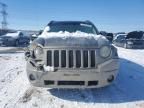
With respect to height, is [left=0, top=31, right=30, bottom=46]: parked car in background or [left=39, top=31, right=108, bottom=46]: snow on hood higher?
[left=39, top=31, right=108, bottom=46]: snow on hood

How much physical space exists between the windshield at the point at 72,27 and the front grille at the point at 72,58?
2.24m

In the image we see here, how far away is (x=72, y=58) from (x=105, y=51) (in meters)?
0.76

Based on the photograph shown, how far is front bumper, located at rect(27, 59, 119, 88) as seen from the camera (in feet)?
16.6

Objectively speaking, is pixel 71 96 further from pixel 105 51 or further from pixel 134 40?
pixel 134 40

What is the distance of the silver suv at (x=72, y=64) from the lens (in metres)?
5.09

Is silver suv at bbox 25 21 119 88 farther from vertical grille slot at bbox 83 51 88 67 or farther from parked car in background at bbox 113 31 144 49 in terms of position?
parked car in background at bbox 113 31 144 49

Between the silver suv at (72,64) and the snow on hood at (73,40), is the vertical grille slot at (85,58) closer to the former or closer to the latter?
the silver suv at (72,64)

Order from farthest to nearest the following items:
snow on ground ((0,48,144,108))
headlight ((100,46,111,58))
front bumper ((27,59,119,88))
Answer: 1. headlight ((100,46,111,58))
2. front bumper ((27,59,119,88))
3. snow on ground ((0,48,144,108))

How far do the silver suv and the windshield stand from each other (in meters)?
2.02

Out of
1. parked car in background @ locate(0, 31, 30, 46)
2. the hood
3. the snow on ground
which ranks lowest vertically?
the snow on ground

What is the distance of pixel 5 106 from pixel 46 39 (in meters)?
1.72

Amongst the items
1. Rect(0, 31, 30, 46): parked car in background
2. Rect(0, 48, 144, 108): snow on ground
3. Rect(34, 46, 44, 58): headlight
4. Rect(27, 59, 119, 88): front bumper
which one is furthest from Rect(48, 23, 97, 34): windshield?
Rect(0, 31, 30, 46): parked car in background

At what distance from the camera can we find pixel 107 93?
5727 mm

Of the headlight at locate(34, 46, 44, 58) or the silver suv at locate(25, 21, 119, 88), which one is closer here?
the silver suv at locate(25, 21, 119, 88)
